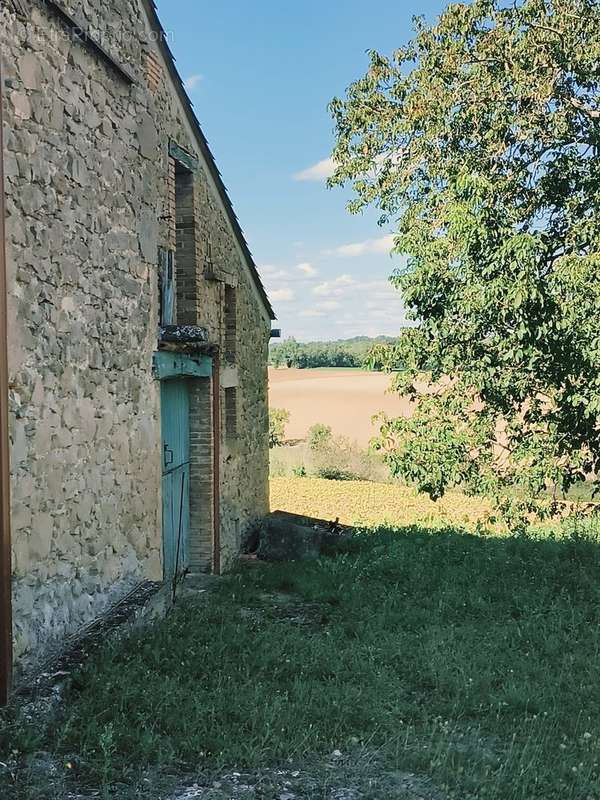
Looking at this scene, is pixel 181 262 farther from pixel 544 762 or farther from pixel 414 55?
pixel 544 762

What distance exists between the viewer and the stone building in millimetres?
4246

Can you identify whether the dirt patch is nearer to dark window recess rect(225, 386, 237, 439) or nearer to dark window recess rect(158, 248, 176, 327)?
dark window recess rect(158, 248, 176, 327)

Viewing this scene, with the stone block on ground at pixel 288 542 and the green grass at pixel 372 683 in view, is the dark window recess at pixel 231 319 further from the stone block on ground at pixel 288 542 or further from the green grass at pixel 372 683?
the green grass at pixel 372 683

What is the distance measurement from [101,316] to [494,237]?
479 cm

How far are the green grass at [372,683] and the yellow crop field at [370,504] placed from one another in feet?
17.0

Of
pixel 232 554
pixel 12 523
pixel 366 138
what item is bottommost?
pixel 232 554

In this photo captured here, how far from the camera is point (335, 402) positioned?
44.1 metres

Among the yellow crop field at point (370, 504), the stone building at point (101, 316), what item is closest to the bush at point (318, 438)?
the yellow crop field at point (370, 504)

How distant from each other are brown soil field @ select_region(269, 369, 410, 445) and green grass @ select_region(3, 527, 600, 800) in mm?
18746

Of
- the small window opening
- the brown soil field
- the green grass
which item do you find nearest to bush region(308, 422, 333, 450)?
the brown soil field

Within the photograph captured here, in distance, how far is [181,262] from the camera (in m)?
8.50

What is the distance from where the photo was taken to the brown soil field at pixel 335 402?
113 ft

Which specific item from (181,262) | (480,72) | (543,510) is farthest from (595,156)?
(181,262)

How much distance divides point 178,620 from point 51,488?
1.72 metres
